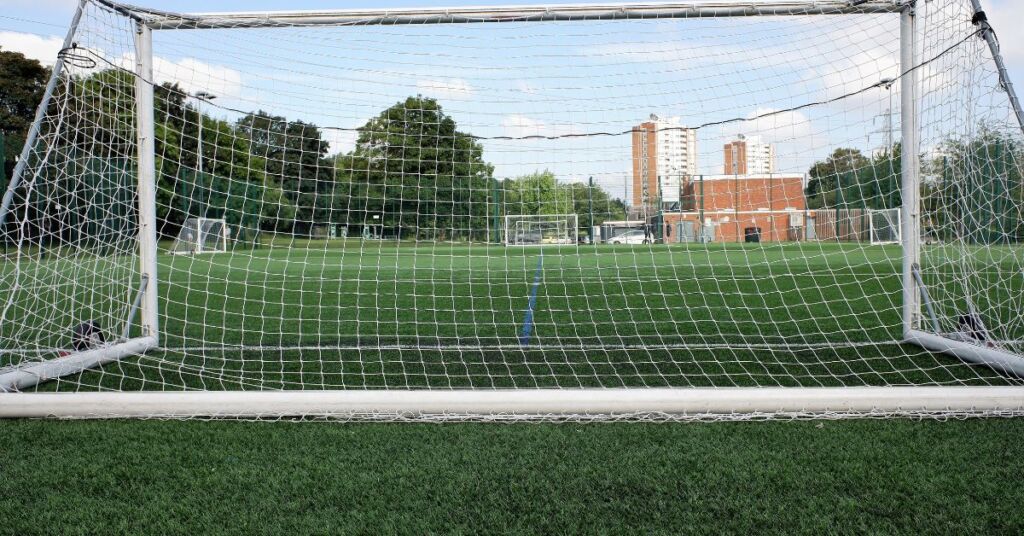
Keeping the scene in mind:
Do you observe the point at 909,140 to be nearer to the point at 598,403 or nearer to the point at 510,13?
the point at 510,13

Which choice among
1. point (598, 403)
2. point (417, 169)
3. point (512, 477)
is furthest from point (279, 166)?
point (512, 477)

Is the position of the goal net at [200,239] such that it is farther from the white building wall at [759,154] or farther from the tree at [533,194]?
the white building wall at [759,154]

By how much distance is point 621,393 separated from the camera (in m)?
3.11

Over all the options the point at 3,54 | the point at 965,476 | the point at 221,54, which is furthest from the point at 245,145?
the point at 3,54

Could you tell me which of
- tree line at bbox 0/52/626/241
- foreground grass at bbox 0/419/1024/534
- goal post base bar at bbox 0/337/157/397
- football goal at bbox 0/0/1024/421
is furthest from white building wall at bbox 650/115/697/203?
goal post base bar at bbox 0/337/157/397

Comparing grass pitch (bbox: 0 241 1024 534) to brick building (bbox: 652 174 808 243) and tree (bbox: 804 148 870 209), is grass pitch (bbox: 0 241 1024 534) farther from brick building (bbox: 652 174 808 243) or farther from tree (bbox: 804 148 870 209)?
brick building (bbox: 652 174 808 243)

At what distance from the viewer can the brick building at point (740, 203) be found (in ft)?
22.1

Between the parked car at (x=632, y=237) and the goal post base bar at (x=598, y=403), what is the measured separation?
7562mm

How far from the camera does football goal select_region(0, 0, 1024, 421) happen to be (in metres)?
3.82

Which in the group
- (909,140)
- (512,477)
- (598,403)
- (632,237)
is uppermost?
(909,140)

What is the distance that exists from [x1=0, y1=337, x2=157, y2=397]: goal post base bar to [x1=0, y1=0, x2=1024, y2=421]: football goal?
0.02 metres

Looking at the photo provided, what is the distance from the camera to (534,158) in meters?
5.80

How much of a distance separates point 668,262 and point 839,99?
785 centimetres

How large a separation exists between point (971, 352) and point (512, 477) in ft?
10.9
